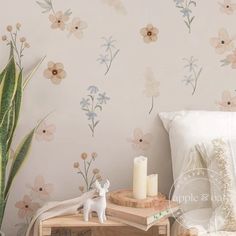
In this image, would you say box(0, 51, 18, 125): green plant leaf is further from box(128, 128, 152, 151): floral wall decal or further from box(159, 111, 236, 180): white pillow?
box(159, 111, 236, 180): white pillow

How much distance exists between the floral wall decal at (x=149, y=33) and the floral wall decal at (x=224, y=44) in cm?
30

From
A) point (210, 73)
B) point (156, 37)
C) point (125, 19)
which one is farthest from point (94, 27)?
point (210, 73)

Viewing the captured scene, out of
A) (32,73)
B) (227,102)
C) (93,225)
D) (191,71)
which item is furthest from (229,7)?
(93,225)

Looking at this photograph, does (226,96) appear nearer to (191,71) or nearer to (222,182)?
(191,71)

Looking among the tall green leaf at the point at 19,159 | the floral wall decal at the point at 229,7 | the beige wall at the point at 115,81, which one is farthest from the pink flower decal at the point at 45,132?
the floral wall decal at the point at 229,7

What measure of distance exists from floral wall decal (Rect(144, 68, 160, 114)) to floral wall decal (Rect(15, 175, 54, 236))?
0.71m

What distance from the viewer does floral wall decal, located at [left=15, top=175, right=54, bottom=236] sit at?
8.20 ft

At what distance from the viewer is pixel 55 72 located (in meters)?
2.45

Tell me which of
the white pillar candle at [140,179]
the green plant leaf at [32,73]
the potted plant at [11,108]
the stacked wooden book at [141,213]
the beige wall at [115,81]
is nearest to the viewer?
the stacked wooden book at [141,213]

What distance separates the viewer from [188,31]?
2453 mm

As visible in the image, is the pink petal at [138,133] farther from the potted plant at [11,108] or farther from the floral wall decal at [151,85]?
the potted plant at [11,108]

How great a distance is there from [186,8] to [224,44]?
0.89 ft

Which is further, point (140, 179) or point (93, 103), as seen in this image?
point (93, 103)

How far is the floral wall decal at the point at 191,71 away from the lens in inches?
96.9
